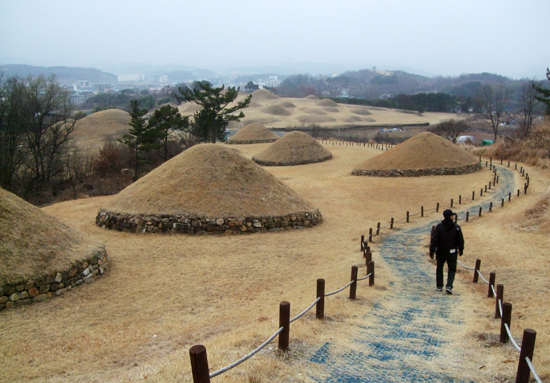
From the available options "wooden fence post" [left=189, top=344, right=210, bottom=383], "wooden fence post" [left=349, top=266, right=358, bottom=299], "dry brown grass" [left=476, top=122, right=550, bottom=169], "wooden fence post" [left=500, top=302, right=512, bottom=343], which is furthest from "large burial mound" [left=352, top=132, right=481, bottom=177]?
"wooden fence post" [left=189, top=344, right=210, bottom=383]

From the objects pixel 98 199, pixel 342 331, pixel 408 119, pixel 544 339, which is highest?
pixel 408 119

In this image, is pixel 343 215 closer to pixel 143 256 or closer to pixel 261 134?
pixel 143 256

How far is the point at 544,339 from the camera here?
543cm

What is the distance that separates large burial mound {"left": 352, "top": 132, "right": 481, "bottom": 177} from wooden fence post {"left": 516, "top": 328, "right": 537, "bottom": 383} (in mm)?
28534

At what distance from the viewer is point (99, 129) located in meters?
61.9

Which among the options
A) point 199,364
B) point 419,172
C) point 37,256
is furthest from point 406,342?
point 419,172

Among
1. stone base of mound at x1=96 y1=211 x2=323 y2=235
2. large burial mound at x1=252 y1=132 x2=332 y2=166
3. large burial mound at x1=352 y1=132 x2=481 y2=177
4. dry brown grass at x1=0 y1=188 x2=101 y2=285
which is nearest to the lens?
dry brown grass at x1=0 y1=188 x2=101 y2=285

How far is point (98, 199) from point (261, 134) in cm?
3847

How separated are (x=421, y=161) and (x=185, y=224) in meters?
23.6

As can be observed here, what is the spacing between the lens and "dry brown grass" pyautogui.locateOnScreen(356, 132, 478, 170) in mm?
32125

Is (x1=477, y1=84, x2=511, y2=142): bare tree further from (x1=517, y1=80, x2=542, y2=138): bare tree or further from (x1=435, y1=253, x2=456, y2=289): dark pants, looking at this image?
(x1=435, y1=253, x2=456, y2=289): dark pants

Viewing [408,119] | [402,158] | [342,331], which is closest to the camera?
[342,331]

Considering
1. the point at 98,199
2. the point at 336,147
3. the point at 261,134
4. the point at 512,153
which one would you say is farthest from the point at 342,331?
the point at 261,134

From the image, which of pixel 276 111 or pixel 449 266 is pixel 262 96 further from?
pixel 449 266
